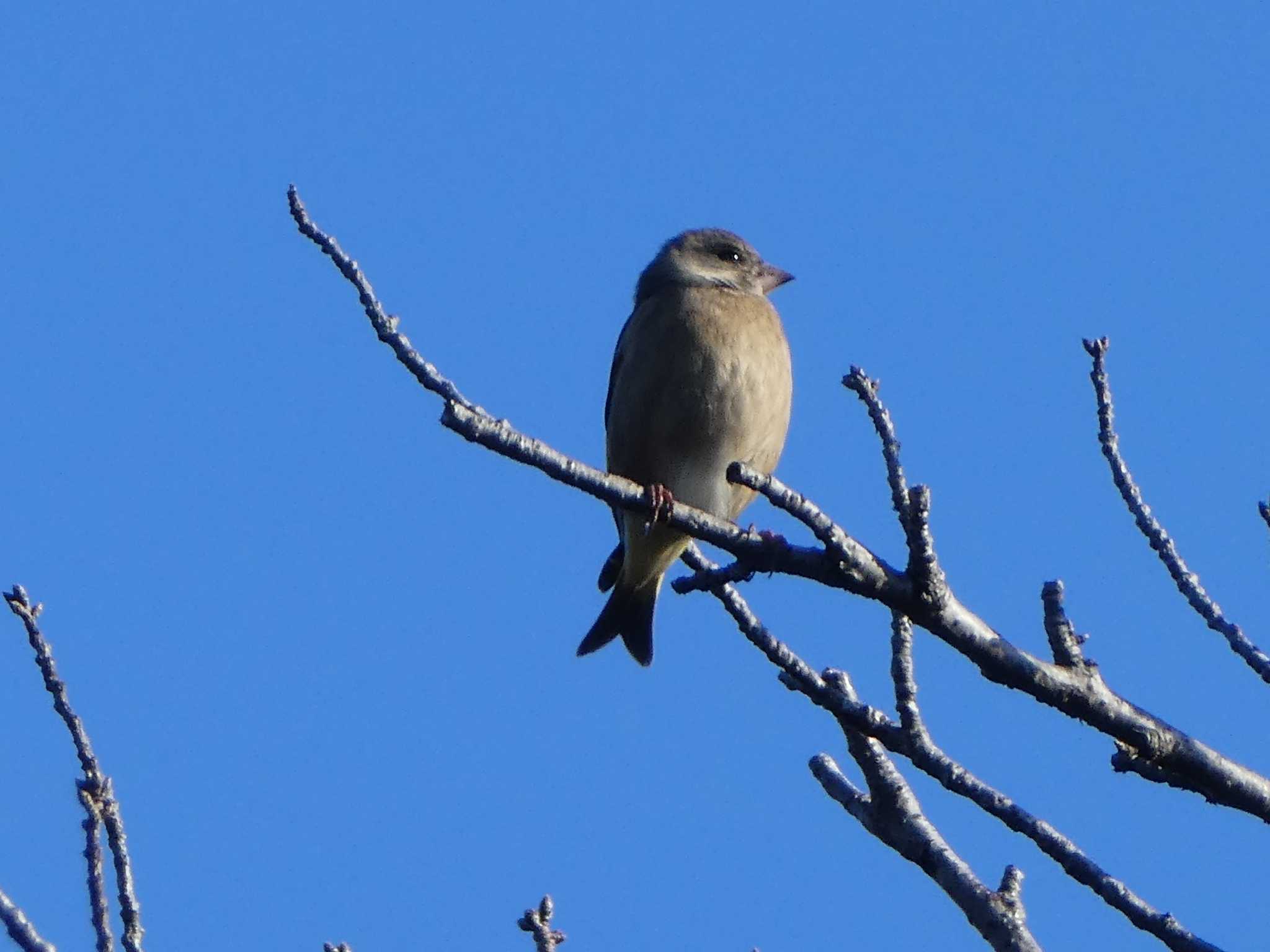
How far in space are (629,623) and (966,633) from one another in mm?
3897

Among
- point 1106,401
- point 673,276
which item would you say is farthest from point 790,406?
point 1106,401

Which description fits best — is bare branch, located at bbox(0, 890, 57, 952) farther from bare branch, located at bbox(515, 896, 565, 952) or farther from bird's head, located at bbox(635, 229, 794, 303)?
bird's head, located at bbox(635, 229, 794, 303)

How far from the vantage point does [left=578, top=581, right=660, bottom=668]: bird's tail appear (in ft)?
22.1

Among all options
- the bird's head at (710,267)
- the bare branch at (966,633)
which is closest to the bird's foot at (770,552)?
the bare branch at (966,633)

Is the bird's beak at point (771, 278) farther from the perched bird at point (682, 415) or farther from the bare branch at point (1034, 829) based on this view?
the bare branch at point (1034, 829)

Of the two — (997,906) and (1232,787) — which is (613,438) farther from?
Answer: (1232,787)

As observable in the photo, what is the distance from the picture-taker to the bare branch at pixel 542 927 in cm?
331

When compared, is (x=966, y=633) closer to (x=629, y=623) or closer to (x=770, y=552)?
(x=770, y=552)

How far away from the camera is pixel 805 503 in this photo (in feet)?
9.91

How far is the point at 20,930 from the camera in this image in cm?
281

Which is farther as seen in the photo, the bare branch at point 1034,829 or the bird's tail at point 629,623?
the bird's tail at point 629,623

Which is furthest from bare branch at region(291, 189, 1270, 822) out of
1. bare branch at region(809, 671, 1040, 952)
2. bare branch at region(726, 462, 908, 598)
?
bare branch at region(809, 671, 1040, 952)

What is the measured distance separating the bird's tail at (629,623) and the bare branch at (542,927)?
333 centimetres

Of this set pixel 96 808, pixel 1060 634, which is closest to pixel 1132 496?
pixel 1060 634
